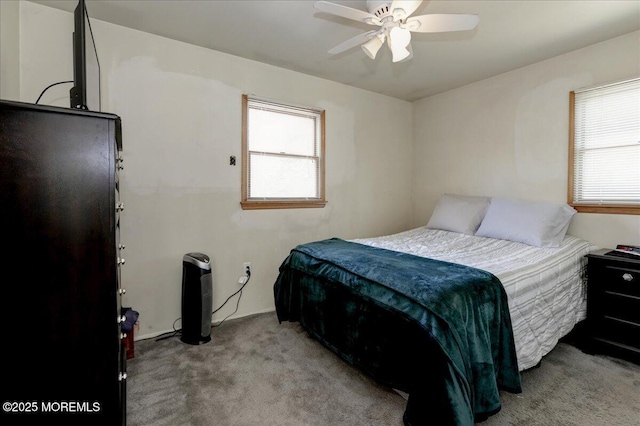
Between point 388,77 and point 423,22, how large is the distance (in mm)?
1690

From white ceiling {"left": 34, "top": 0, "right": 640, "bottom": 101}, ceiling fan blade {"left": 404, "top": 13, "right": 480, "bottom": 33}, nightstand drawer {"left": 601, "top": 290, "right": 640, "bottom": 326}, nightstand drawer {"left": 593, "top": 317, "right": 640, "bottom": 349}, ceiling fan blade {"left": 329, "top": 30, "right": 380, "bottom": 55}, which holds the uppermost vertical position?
white ceiling {"left": 34, "top": 0, "right": 640, "bottom": 101}

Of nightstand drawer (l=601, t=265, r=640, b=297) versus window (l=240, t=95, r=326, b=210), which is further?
window (l=240, t=95, r=326, b=210)

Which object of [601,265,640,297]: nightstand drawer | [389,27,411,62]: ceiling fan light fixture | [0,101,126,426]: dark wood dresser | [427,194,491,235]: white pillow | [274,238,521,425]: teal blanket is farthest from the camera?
[427,194,491,235]: white pillow

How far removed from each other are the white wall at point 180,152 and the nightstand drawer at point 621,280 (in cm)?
243

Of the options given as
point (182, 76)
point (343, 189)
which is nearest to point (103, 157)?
point (182, 76)

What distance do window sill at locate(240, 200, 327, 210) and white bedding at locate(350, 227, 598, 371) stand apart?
0.84 meters

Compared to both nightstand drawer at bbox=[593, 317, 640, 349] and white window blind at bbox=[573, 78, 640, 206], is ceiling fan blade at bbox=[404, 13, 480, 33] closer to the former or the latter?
white window blind at bbox=[573, 78, 640, 206]

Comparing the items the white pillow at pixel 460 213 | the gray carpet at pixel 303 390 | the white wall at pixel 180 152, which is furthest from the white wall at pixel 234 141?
the gray carpet at pixel 303 390

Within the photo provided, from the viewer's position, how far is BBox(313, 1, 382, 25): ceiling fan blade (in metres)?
1.72

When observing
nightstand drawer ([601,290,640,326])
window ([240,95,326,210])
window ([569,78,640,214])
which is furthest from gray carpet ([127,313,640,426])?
window ([240,95,326,210])

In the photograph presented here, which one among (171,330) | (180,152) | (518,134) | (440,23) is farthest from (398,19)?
(171,330)

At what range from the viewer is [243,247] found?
3092mm

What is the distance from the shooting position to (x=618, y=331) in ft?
7.44

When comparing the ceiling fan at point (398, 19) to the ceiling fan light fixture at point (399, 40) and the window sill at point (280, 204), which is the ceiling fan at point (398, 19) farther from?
the window sill at point (280, 204)
